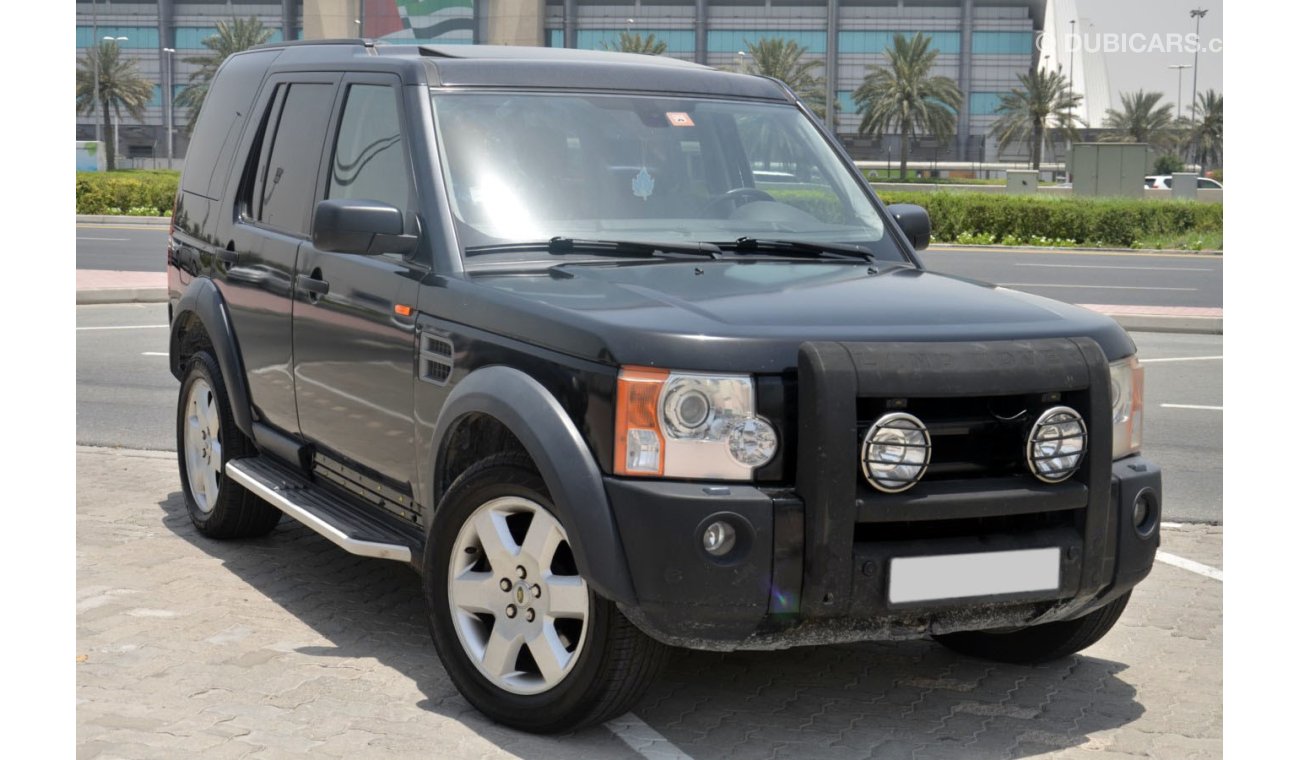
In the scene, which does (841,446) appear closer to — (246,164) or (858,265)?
(858,265)

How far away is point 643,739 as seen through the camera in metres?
4.41

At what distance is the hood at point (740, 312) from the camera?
13.0 feet

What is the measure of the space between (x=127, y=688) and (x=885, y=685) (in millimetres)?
2404

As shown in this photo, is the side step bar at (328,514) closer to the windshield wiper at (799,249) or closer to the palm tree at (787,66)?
the windshield wiper at (799,249)

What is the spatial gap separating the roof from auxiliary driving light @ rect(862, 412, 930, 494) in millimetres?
2066

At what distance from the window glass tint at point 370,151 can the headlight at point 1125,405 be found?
232 cm

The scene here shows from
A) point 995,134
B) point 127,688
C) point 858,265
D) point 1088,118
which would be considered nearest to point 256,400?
point 127,688

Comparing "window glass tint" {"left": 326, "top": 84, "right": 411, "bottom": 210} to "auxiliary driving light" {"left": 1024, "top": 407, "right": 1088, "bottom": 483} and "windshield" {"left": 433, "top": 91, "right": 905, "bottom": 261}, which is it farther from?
"auxiliary driving light" {"left": 1024, "top": 407, "right": 1088, "bottom": 483}

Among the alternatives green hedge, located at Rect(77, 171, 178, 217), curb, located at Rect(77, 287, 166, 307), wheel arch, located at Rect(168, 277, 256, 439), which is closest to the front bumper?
wheel arch, located at Rect(168, 277, 256, 439)

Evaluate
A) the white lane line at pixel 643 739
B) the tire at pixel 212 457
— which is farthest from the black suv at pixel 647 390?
Answer: the tire at pixel 212 457

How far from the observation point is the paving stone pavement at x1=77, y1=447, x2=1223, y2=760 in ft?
14.5

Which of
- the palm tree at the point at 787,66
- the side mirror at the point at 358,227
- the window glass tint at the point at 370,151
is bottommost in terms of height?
the side mirror at the point at 358,227

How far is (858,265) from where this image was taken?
520 centimetres

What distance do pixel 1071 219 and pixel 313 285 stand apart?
29.6 metres
